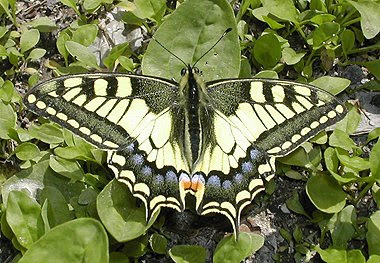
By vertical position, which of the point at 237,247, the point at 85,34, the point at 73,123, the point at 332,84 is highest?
the point at 73,123

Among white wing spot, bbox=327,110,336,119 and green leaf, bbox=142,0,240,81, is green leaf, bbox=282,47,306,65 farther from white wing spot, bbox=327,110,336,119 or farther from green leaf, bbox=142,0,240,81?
white wing spot, bbox=327,110,336,119

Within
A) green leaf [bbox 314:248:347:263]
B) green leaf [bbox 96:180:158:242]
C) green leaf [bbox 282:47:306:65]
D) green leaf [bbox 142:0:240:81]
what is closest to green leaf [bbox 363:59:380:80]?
green leaf [bbox 282:47:306:65]

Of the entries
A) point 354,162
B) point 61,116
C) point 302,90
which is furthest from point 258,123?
point 61,116

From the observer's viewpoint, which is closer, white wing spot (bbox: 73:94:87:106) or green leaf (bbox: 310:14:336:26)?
white wing spot (bbox: 73:94:87:106)

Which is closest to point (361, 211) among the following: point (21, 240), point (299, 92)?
point (299, 92)

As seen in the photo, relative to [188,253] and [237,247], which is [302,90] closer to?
[237,247]
